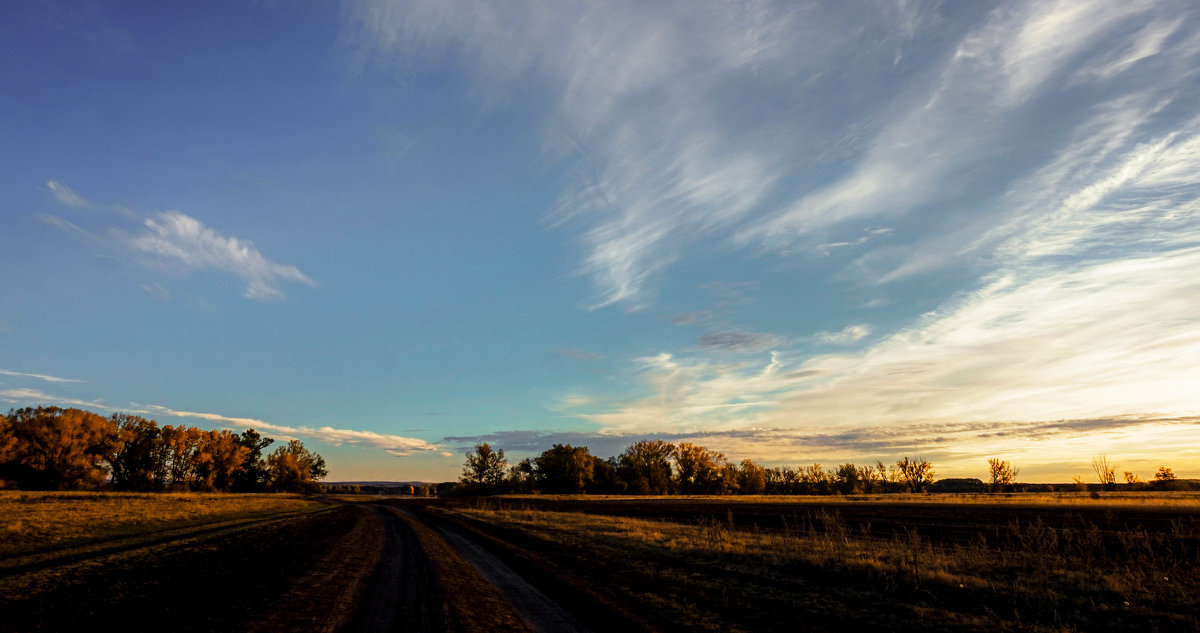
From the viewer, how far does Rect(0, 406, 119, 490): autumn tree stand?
7769 cm

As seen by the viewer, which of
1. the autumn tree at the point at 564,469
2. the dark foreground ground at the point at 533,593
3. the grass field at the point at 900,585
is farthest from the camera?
the autumn tree at the point at 564,469

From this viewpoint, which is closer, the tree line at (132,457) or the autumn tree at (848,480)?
the tree line at (132,457)

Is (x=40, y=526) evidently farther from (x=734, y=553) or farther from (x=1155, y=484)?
(x=1155, y=484)

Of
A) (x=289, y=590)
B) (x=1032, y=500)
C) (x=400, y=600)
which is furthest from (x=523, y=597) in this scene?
(x=1032, y=500)

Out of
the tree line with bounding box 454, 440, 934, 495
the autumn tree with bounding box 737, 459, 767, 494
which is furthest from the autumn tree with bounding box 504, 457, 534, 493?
the autumn tree with bounding box 737, 459, 767, 494

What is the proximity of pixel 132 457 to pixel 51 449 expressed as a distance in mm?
21616

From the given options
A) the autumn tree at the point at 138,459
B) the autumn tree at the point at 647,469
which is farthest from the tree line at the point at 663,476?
the autumn tree at the point at 138,459

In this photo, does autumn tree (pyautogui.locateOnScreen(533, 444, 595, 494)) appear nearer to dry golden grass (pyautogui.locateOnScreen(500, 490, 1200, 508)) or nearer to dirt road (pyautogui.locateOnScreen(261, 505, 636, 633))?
dry golden grass (pyautogui.locateOnScreen(500, 490, 1200, 508))

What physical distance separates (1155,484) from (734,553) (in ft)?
597

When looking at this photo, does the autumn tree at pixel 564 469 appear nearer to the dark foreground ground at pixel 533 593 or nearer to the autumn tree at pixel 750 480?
the autumn tree at pixel 750 480

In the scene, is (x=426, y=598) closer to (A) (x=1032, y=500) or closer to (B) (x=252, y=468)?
(A) (x=1032, y=500)

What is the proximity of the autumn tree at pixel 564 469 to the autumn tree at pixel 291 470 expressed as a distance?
68.0 metres

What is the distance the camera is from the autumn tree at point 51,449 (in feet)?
255

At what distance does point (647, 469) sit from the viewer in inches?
4820
